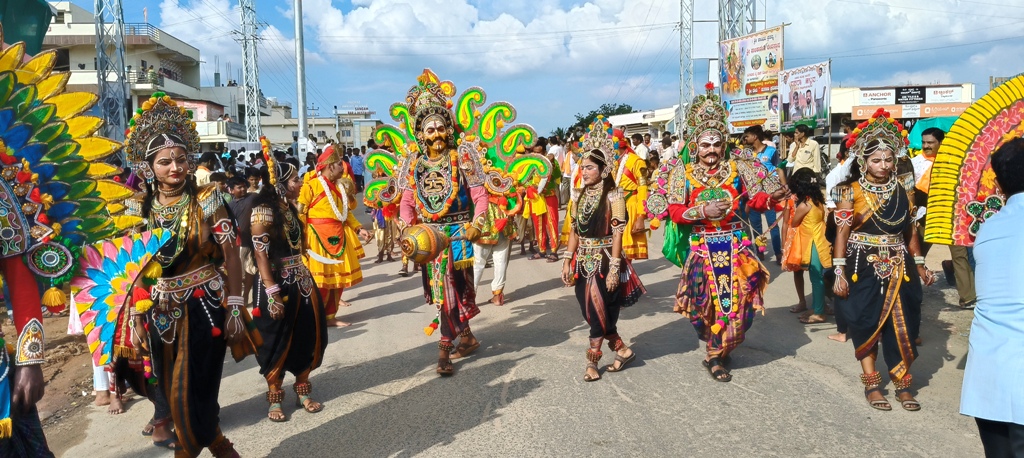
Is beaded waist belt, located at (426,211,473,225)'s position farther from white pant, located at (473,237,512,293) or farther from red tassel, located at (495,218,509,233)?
white pant, located at (473,237,512,293)

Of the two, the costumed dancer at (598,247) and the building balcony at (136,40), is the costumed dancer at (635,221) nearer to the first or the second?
the costumed dancer at (598,247)

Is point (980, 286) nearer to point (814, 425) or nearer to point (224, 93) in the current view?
point (814, 425)

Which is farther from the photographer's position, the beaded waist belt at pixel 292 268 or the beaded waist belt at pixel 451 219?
the beaded waist belt at pixel 451 219

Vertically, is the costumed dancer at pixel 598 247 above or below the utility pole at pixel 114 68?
below

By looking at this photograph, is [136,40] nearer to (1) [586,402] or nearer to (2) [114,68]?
(2) [114,68]

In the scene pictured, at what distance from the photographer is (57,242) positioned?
121 inches

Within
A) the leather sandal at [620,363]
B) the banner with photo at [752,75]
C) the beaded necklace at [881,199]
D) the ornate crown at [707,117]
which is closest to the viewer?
the beaded necklace at [881,199]

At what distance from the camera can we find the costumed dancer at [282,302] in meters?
5.02

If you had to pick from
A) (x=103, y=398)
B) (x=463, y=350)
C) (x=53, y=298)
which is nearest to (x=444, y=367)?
(x=463, y=350)

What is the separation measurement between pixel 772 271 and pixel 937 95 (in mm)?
34501

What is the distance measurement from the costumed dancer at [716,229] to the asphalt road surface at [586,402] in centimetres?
46

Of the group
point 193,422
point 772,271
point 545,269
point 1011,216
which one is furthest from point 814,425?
point 545,269

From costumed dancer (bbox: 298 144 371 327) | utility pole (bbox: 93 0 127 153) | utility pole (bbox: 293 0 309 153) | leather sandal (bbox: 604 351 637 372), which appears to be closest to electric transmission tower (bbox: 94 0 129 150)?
utility pole (bbox: 93 0 127 153)

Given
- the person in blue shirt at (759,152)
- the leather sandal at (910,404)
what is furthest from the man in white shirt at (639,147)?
the leather sandal at (910,404)
